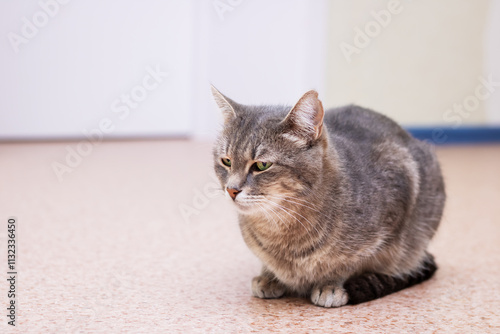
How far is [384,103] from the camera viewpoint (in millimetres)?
5176

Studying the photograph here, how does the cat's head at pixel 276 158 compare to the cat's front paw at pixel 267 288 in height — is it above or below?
above

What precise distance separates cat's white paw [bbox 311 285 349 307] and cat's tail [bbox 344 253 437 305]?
0.02 m

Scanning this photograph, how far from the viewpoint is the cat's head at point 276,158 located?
1.39 metres

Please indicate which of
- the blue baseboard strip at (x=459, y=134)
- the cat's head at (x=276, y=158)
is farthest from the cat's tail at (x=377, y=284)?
the blue baseboard strip at (x=459, y=134)

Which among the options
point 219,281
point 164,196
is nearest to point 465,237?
point 219,281

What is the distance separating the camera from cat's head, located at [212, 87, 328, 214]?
1.39 meters

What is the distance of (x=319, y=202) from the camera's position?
1.44 meters

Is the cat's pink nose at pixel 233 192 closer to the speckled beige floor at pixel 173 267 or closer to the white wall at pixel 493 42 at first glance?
the speckled beige floor at pixel 173 267

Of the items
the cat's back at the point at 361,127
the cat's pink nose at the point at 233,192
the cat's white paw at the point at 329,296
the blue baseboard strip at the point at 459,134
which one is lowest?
the blue baseboard strip at the point at 459,134

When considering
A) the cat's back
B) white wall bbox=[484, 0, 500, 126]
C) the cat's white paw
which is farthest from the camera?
white wall bbox=[484, 0, 500, 126]

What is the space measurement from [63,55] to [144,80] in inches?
28.0

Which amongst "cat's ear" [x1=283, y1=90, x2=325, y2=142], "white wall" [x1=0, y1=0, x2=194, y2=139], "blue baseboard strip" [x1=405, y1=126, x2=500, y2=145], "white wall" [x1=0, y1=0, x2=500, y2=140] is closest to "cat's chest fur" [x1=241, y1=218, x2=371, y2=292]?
"cat's ear" [x1=283, y1=90, x2=325, y2=142]

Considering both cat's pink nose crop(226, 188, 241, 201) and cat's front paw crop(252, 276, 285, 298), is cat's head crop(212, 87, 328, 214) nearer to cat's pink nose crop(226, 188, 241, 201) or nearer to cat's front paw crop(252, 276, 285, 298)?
cat's pink nose crop(226, 188, 241, 201)

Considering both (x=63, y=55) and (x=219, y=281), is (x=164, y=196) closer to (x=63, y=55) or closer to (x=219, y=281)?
(x=219, y=281)
